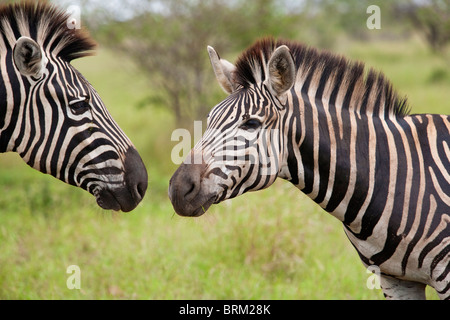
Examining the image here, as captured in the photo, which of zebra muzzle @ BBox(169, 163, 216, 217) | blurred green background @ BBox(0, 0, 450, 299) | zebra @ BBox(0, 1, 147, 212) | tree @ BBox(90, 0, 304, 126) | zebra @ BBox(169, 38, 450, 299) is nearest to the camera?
zebra muzzle @ BBox(169, 163, 216, 217)

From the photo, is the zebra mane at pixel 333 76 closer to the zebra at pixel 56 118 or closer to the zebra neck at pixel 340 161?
the zebra neck at pixel 340 161

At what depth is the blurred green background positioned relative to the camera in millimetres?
5871

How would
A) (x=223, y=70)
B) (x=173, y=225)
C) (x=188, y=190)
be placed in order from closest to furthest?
(x=188, y=190) → (x=223, y=70) → (x=173, y=225)

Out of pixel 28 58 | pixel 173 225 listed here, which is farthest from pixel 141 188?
pixel 173 225

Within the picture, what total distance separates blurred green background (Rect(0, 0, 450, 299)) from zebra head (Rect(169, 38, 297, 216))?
736mm

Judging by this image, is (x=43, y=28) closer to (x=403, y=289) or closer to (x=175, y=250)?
(x=403, y=289)

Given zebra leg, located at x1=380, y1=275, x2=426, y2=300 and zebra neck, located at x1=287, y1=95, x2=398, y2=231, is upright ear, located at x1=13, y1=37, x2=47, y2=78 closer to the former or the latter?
zebra neck, located at x1=287, y1=95, x2=398, y2=231

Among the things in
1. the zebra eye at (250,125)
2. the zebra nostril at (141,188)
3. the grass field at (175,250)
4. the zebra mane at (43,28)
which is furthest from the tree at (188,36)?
the zebra eye at (250,125)

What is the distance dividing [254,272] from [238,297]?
653mm

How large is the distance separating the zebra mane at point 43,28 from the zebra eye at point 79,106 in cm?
48

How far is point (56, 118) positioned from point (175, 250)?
354cm

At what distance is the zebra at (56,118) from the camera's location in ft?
11.7

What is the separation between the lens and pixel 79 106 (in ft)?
12.1

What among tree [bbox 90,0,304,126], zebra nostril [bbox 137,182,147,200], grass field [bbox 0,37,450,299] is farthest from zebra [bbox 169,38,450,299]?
tree [bbox 90,0,304,126]
